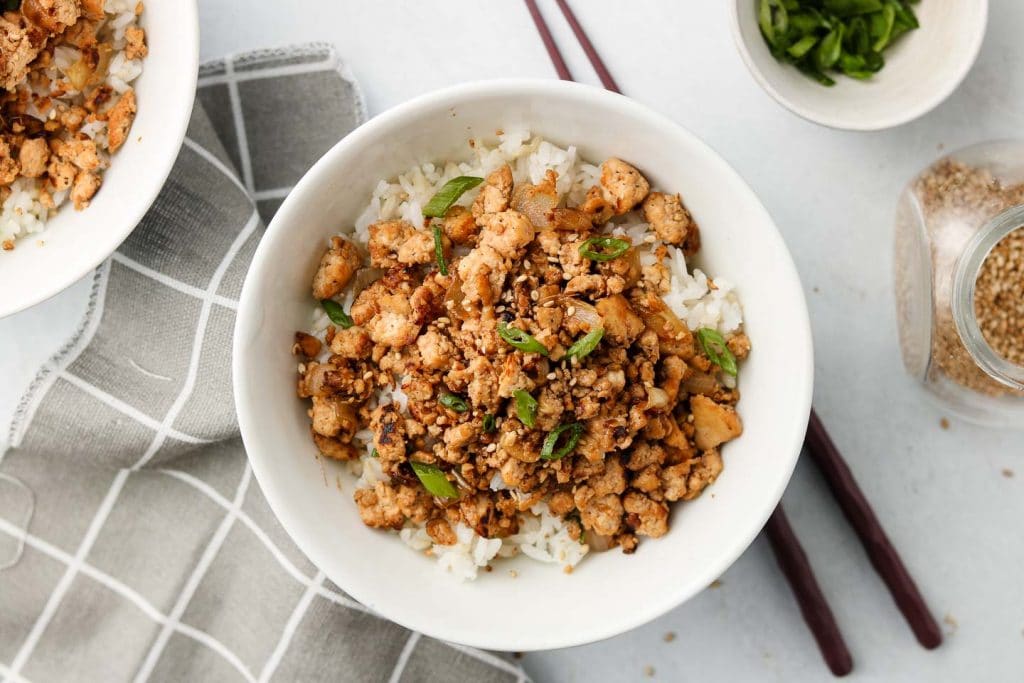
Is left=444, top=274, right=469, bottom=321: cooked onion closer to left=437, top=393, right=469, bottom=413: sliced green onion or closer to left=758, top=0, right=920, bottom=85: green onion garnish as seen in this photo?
left=437, top=393, right=469, bottom=413: sliced green onion

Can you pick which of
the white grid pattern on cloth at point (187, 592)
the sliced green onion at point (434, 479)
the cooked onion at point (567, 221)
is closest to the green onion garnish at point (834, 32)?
the cooked onion at point (567, 221)

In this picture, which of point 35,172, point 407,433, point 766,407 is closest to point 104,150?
point 35,172

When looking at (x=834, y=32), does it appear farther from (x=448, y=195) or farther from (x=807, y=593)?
(x=807, y=593)

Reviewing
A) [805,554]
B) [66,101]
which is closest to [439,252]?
[66,101]

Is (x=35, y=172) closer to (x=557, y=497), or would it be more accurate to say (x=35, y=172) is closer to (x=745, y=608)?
(x=557, y=497)

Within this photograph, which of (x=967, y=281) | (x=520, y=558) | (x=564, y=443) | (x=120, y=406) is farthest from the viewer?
(x=120, y=406)

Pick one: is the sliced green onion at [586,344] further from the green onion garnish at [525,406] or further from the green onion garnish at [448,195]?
the green onion garnish at [448,195]

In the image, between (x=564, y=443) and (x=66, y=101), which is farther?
(x=66, y=101)
